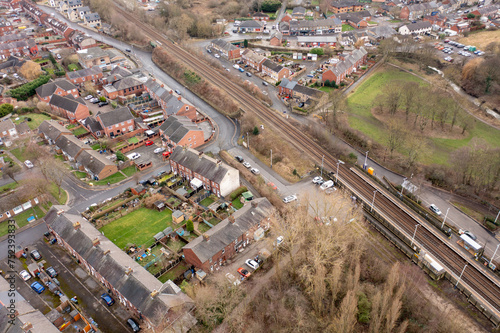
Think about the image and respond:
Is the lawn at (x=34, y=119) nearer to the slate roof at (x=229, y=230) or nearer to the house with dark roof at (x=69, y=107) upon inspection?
the house with dark roof at (x=69, y=107)

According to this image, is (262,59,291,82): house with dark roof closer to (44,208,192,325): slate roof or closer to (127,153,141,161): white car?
(127,153,141,161): white car

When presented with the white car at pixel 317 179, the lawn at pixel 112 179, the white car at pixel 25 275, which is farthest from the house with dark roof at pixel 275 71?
the white car at pixel 25 275

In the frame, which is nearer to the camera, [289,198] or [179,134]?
[289,198]

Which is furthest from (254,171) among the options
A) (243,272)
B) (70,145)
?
(70,145)

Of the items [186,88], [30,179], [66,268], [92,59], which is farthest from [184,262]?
[92,59]

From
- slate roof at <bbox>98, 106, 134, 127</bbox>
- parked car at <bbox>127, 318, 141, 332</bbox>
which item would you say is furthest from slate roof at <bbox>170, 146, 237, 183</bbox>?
parked car at <bbox>127, 318, 141, 332</bbox>

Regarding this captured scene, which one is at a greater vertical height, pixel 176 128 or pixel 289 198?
pixel 176 128

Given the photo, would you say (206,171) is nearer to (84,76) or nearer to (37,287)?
(37,287)
